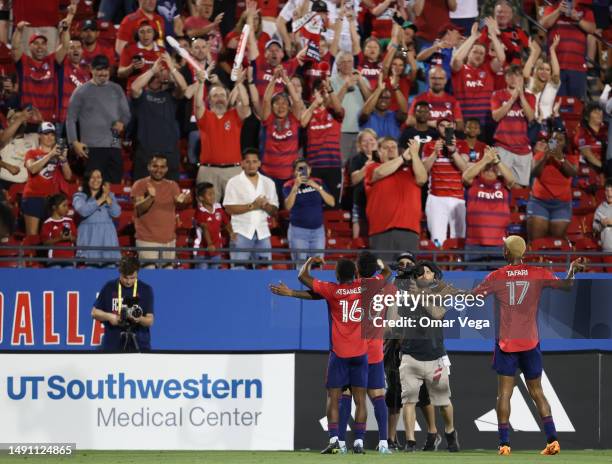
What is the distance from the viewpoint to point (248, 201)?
57.5 ft

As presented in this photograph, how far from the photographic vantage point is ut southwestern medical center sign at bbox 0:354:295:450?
13.5 meters

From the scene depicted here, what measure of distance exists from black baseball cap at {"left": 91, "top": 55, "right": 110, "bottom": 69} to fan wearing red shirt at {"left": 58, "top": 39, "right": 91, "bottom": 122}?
0.68 meters

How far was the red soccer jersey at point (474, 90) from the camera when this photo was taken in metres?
19.8

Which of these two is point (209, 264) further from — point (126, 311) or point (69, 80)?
point (126, 311)

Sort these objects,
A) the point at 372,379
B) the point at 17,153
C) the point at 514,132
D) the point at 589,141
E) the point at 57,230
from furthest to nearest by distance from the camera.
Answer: the point at 589,141, the point at 514,132, the point at 17,153, the point at 57,230, the point at 372,379

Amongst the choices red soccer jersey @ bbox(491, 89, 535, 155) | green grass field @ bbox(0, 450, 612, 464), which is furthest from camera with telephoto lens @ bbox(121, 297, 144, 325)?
red soccer jersey @ bbox(491, 89, 535, 155)

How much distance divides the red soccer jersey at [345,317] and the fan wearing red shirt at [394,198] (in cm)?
461

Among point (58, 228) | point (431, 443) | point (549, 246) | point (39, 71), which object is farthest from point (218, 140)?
point (431, 443)

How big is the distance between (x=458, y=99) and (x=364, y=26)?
224cm

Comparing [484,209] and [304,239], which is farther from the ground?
[484,209]

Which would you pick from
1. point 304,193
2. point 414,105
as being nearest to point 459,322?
point 304,193

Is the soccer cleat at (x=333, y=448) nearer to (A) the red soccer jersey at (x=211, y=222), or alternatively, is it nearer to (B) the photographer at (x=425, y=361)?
(B) the photographer at (x=425, y=361)

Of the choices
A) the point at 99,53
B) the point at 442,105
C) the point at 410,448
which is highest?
the point at 99,53

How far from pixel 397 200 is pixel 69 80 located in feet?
16.8
